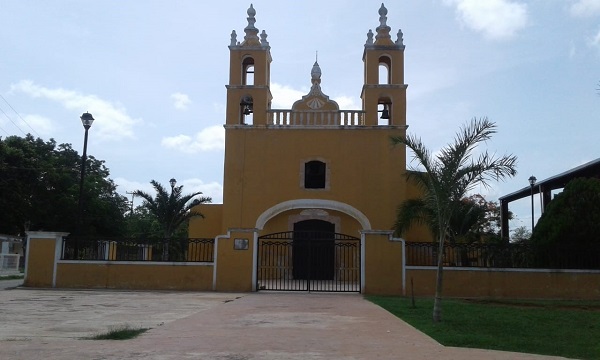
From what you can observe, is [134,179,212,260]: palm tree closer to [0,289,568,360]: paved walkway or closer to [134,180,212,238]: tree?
[134,180,212,238]: tree

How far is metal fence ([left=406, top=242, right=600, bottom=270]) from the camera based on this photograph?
54.5 feet

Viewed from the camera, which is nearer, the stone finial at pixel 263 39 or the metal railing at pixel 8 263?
the stone finial at pixel 263 39

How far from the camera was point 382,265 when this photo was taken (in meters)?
16.9

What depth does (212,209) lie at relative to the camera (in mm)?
24812

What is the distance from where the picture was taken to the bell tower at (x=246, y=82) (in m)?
22.2

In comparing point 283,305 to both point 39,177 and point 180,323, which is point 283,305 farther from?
point 39,177

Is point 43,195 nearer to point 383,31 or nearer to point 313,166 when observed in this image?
point 313,166

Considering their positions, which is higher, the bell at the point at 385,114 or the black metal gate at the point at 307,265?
the bell at the point at 385,114

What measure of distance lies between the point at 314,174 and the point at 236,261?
6.04 meters

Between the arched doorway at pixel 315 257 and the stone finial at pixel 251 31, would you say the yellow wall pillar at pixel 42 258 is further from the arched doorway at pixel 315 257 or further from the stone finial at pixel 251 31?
the stone finial at pixel 251 31

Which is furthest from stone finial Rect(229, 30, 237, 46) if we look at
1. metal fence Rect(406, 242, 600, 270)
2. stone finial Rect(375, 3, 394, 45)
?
metal fence Rect(406, 242, 600, 270)

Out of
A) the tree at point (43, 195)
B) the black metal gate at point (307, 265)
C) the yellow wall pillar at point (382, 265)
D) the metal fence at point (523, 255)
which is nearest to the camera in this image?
the metal fence at point (523, 255)

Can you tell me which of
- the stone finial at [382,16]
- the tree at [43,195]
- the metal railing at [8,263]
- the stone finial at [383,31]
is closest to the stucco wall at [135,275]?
the metal railing at [8,263]

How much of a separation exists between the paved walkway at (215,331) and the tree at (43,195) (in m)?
22.9
